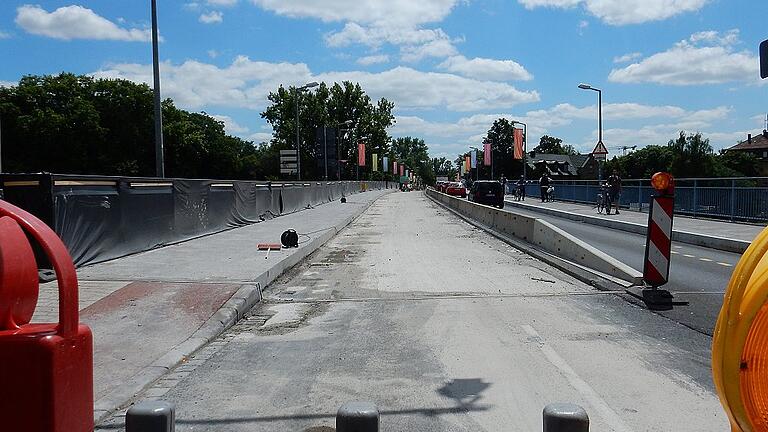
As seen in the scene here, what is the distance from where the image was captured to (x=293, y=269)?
13.0 m

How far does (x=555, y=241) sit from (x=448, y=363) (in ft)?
29.8

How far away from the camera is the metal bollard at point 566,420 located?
3.16 metres

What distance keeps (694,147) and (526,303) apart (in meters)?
69.9

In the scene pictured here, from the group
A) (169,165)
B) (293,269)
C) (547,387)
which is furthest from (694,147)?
(547,387)

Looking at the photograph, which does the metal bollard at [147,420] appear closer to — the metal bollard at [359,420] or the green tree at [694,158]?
the metal bollard at [359,420]

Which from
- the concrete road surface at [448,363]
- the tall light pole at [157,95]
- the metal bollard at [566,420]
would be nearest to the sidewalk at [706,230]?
the concrete road surface at [448,363]

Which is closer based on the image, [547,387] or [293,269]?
[547,387]

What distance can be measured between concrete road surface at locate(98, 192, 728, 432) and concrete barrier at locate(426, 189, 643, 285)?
2.62ft

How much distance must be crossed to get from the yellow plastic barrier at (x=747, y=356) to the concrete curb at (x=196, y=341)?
13.8 ft

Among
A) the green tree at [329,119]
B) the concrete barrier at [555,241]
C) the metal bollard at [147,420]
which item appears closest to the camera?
the metal bollard at [147,420]

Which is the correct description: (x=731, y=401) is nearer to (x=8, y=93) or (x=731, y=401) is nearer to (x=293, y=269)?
(x=293, y=269)

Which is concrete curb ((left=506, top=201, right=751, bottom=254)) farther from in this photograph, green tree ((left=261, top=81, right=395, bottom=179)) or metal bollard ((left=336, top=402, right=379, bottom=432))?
green tree ((left=261, top=81, right=395, bottom=179))

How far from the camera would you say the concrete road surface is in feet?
15.6

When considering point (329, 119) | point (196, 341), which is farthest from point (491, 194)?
point (329, 119)
